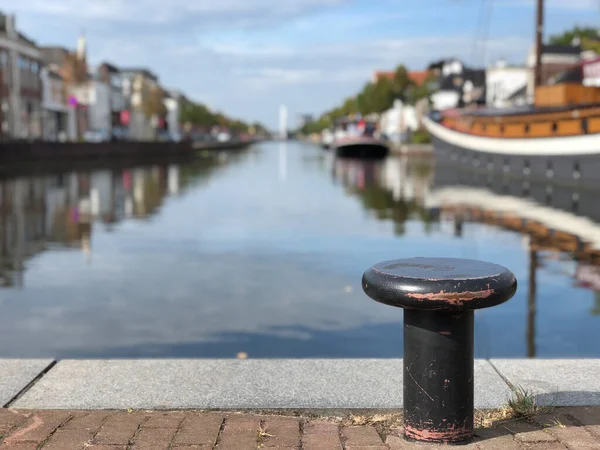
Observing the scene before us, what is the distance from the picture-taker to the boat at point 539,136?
2997cm

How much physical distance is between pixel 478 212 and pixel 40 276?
11659mm

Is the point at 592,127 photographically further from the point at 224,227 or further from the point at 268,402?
the point at 268,402

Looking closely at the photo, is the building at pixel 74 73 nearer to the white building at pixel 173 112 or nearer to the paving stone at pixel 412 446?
the white building at pixel 173 112

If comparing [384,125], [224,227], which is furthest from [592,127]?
[384,125]

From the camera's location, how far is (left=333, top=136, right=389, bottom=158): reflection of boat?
252 ft

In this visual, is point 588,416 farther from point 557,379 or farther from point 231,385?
point 231,385

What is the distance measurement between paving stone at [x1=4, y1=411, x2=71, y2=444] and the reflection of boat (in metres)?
72.9

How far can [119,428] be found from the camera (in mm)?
4012

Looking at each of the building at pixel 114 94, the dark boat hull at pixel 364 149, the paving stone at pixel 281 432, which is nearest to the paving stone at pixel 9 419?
the paving stone at pixel 281 432

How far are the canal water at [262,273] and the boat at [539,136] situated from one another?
853cm

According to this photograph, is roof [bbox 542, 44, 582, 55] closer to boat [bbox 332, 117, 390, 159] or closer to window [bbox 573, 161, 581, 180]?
boat [bbox 332, 117, 390, 159]

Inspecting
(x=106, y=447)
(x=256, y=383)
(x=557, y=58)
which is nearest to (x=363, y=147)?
(x=557, y=58)

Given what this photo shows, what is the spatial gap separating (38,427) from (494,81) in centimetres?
9479

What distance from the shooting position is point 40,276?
10.0m
